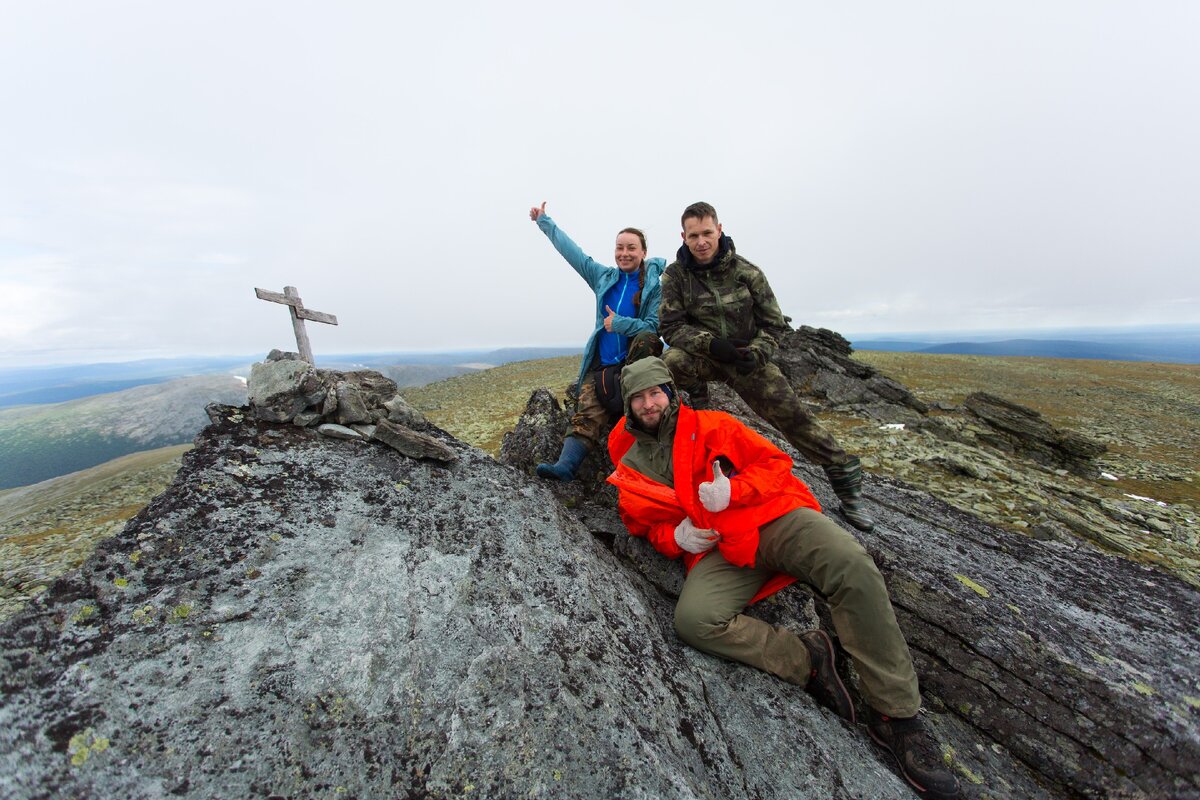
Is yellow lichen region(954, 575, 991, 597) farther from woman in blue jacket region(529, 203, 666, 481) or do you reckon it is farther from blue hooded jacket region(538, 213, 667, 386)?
blue hooded jacket region(538, 213, 667, 386)

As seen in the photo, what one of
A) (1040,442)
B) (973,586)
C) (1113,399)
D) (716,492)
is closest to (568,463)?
(716,492)

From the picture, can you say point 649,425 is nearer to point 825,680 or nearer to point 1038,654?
point 825,680

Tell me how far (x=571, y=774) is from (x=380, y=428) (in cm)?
452

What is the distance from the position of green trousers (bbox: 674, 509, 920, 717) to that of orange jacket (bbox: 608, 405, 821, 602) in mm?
253

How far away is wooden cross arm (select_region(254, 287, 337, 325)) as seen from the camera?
844cm

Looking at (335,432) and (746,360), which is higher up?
(746,360)

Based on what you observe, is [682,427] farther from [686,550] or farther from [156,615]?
[156,615]

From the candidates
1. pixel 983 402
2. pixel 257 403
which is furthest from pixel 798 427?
pixel 983 402

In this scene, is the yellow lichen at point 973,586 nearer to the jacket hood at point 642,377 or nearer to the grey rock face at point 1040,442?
the jacket hood at point 642,377

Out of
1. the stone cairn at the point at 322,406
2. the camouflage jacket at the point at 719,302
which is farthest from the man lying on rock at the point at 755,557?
the stone cairn at the point at 322,406

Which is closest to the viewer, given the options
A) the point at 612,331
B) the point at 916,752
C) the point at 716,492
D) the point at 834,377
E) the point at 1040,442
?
the point at 916,752

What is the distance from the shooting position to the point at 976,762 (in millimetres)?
4871

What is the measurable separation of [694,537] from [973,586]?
4512 millimetres

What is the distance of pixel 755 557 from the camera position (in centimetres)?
558
